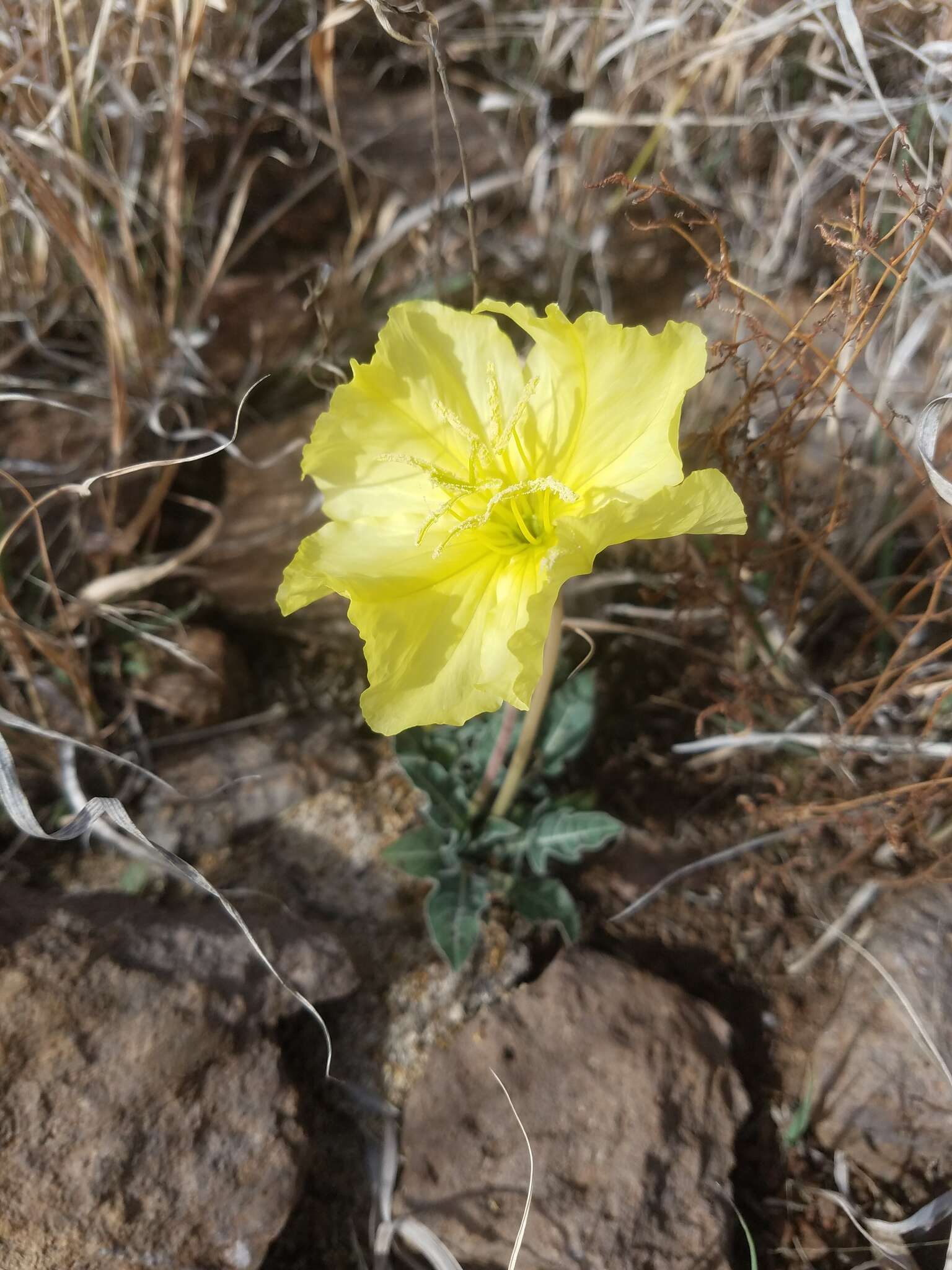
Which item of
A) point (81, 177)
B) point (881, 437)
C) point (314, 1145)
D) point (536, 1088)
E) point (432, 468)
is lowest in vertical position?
point (314, 1145)

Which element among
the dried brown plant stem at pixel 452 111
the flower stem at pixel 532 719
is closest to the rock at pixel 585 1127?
the flower stem at pixel 532 719

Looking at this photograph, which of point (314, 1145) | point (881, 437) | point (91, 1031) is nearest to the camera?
point (91, 1031)

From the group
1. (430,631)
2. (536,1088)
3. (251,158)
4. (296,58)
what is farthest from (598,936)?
(296,58)

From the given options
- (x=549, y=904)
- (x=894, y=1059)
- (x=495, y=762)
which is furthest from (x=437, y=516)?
(x=894, y=1059)

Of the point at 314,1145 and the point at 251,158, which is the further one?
the point at 251,158

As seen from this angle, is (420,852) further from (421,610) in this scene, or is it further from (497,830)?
(421,610)

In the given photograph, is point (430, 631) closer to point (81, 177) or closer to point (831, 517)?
point (831, 517)

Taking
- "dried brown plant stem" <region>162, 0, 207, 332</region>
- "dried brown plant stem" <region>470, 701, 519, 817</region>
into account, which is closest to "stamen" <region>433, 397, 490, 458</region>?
"dried brown plant stem" <region>470, 701, 519, 817</region>
